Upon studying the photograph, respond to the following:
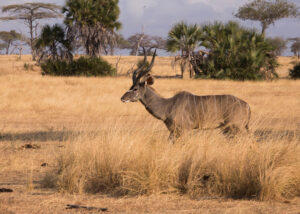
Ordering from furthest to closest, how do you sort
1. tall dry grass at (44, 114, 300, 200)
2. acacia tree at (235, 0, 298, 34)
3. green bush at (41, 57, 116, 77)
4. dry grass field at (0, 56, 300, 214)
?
acacia tree at (235, 0, 298, 34)
green bush at (41, 57, 116, 77)
tall dry grass at (44, 114, 300, 200)
dry grass field at (0, 56, 300, 214)

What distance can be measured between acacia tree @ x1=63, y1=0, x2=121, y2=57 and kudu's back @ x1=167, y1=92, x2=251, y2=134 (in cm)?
2565

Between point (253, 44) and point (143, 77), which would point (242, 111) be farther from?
point (253, 44)

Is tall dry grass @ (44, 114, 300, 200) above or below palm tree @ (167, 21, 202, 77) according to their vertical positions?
below

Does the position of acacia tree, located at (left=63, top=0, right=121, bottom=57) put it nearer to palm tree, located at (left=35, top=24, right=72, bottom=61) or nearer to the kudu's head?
palm tree, located at (left=35, top=24, right=72, bottom=61)

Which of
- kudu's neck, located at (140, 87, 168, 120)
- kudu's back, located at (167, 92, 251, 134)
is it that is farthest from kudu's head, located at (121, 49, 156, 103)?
kudu's back, located at (167, 92, 251, 134)

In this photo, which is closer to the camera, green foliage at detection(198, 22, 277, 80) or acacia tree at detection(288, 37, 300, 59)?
green foliage at detection(198, 22, 277, 80)

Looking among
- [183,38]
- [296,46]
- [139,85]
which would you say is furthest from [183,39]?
[296,46]

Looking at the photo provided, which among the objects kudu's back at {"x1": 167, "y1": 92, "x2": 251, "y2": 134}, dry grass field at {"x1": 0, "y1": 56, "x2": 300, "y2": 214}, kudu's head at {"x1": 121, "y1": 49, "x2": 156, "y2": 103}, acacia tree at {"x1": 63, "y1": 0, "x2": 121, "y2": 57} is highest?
acacia tree at {"x1": 63, "y1": 0, "x2": 121, "y2": 57}

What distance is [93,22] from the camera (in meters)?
33.5

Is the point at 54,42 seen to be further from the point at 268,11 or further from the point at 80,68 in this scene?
the point at 268,11

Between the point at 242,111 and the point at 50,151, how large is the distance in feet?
13.3

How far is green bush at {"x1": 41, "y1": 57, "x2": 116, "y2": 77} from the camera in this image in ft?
104

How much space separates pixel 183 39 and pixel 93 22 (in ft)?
23.2

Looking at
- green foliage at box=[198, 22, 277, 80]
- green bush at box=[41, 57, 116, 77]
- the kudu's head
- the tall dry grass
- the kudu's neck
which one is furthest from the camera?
green bush at box=[41, 57, 116, 77]
